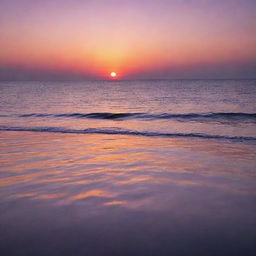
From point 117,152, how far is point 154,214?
458 cm

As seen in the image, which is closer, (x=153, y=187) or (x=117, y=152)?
(x=153, y=187)

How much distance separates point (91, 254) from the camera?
2.63 metres

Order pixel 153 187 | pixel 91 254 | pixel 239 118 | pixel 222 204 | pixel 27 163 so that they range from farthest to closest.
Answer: pixel 239 118, pixel 27 163, pixel 153 187, pixel 222 204, pixel 91 254

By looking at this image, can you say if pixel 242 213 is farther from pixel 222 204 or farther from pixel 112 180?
pixel 112 180

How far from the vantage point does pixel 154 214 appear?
11.5ft

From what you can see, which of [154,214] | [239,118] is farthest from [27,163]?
[239,118]

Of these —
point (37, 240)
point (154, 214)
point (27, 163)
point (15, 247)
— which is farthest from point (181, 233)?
point (27, 163)

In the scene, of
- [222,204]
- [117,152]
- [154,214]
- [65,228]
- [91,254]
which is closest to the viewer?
[91,254]

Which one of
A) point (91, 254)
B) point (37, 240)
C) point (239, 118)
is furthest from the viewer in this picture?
point (239, 118)

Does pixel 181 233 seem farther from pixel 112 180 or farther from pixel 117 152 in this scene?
pixel 117 152

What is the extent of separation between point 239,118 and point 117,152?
583 inches

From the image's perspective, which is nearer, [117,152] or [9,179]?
[9,179]

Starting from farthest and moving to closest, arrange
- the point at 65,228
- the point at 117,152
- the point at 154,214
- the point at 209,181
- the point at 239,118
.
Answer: the point at 239,118
the point at 117,152
the point at 209,181
the point at 154,214
the point at 65,228

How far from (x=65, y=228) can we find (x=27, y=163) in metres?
3.80
